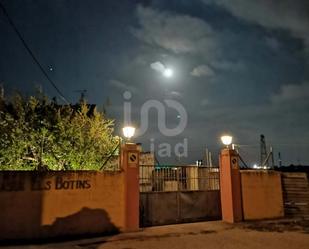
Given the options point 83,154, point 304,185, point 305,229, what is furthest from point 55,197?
point 304,185

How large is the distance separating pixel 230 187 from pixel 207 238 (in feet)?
11.5

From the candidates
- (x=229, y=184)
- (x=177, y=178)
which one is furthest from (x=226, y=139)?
(x=177, y=178)

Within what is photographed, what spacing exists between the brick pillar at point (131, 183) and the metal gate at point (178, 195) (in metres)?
1.15

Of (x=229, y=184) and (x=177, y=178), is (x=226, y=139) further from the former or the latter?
(x=177, y=178)

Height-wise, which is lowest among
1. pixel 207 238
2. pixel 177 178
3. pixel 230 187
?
pixel 207 238

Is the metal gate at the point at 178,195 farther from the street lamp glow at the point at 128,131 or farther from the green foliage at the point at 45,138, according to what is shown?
the green foliage at the point at 45,138

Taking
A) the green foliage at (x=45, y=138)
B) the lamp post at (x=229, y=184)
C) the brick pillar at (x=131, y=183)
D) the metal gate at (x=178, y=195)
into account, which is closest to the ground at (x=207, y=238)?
the brick pillar at (x=131, y=183)

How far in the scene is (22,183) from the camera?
9.30 meters

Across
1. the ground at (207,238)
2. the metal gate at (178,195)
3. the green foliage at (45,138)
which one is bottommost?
the ground at (207,238)

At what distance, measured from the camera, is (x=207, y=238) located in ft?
31.0

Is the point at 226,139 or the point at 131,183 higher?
the point at 226,139

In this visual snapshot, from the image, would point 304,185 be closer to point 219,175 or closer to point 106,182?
point 219,175

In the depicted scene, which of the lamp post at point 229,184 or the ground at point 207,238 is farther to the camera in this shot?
the lamp post at point 229,184

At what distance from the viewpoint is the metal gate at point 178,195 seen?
12.0m
